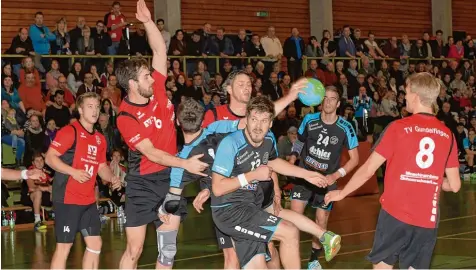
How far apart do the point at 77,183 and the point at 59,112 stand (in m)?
10.0

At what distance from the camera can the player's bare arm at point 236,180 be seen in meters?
7.36

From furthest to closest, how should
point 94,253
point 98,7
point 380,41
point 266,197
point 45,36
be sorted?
1. point 380,41
2. point 98,7
3. point 45,36
4. point 94,253
5. point 266,197

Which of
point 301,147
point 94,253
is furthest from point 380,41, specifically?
point 94,253

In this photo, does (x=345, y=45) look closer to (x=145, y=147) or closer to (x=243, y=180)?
(x=145, y=147)

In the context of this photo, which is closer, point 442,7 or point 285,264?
point 285,264

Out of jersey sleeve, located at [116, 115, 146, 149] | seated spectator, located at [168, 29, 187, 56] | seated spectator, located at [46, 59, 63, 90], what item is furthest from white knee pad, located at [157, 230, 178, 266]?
seated spectator, located at [168, 29, 187, 56]

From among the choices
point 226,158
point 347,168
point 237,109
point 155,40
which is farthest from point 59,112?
point 226,158

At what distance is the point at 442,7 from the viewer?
115 ft

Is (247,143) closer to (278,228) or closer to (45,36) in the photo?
(278,228)

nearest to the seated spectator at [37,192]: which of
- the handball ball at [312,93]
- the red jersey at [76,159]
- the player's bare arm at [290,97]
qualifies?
the red jersey at [76,159]

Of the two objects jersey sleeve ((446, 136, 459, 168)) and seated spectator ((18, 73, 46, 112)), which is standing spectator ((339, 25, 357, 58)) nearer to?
seated spectator ((18, 73, 46, 112))

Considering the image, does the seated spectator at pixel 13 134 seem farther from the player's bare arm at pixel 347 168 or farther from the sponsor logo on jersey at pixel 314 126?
the player's bare arm at pixel 347 168

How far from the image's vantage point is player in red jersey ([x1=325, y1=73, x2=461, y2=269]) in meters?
7.10

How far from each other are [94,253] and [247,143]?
8.70 ft
